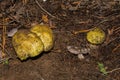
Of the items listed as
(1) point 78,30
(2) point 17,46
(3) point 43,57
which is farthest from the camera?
(1) point 78,30

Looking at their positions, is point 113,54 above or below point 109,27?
below

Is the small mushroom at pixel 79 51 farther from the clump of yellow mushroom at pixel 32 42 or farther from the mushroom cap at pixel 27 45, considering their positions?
the mushroom cap at pixel 27 45

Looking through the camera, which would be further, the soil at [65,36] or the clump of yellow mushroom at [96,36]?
the clump of yellow mushroom at [96,36]

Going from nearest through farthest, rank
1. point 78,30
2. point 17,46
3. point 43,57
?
point 17,46, point 43,57, point 78,30

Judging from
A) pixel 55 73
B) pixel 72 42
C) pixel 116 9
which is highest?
pixel 116 9

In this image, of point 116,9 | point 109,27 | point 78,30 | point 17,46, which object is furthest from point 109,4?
point 17,46

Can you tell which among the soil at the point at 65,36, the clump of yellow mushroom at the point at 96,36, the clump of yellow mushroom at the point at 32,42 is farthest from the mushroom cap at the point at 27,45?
the clump of yellow mushroom at the point at 96,36

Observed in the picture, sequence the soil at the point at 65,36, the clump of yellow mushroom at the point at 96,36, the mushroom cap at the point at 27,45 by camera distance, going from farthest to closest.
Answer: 1. the clump of yellow mushroom at the point at 96,36
2. the soil at the point at 65,36
3. the mushroom cap at the point at 27,45

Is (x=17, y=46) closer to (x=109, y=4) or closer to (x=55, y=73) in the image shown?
(x=55, y=73)
